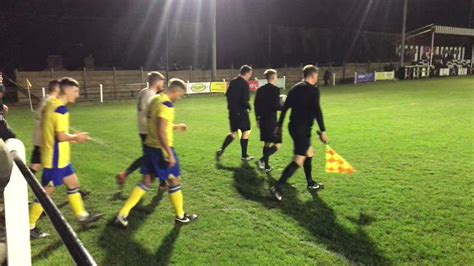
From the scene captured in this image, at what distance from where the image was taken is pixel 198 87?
86.2 feet

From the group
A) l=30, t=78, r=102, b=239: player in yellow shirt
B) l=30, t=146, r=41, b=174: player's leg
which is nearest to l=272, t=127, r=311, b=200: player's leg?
l=30, t=78, r=102, b=239: player in yellow shirt

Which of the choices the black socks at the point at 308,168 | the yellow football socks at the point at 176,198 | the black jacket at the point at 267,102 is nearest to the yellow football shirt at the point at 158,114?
the yellow football socks at the point at 176,198

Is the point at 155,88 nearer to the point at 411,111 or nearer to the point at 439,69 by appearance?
the point at 411,111

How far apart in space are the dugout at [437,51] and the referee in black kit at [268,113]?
34.3m

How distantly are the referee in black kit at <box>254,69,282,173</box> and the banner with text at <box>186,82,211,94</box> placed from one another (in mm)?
18094

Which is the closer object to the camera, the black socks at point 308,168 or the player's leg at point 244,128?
the black socks at point 308,168

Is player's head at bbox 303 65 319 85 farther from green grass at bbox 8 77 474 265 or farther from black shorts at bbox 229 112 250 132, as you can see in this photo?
black shorts at bbox 229 112 250 132

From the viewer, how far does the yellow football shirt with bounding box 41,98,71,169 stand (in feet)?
16.1

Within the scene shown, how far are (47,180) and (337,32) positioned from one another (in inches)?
1789

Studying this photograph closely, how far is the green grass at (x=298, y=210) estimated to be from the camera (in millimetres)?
4648

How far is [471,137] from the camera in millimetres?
11273

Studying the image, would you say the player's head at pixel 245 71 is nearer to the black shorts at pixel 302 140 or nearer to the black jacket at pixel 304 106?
the black jacket at pixel 304 106

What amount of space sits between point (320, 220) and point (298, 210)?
1.54 feet

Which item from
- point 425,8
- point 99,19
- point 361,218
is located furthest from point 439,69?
point 361,218
